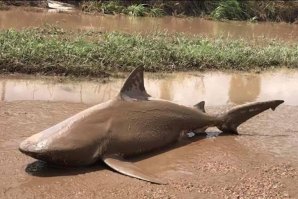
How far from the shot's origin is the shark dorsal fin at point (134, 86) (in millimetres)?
6012

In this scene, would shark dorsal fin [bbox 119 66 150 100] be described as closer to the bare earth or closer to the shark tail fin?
Result: the bare earth

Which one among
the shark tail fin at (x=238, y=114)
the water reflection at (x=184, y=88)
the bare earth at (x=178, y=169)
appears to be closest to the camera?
the bare earth at (x=178, y=169)

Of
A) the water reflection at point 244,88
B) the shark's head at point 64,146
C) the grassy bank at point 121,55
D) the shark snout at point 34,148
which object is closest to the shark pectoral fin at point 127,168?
the shark's head at point 64,146

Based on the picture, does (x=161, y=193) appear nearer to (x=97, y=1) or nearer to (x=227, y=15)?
(x=97, y=1)

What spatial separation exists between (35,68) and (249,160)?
15.4 ft

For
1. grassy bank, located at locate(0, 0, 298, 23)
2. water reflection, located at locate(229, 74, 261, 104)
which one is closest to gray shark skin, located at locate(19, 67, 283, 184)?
water reflection, located at locate(229, 74, 261, 104)

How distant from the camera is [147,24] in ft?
61.9

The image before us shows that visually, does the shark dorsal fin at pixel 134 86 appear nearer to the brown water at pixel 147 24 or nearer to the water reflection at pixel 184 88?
the water reflection at pixel 184 88

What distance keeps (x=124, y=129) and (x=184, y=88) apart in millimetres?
4123

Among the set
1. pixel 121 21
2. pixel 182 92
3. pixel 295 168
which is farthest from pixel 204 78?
pixel 121 21

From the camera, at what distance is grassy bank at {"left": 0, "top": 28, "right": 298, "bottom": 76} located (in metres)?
9.63

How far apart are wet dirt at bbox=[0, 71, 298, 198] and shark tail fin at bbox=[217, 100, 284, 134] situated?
149 millimetres

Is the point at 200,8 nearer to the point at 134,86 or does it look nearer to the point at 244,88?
the point at 244,88

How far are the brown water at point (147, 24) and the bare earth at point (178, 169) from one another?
9353 mm
